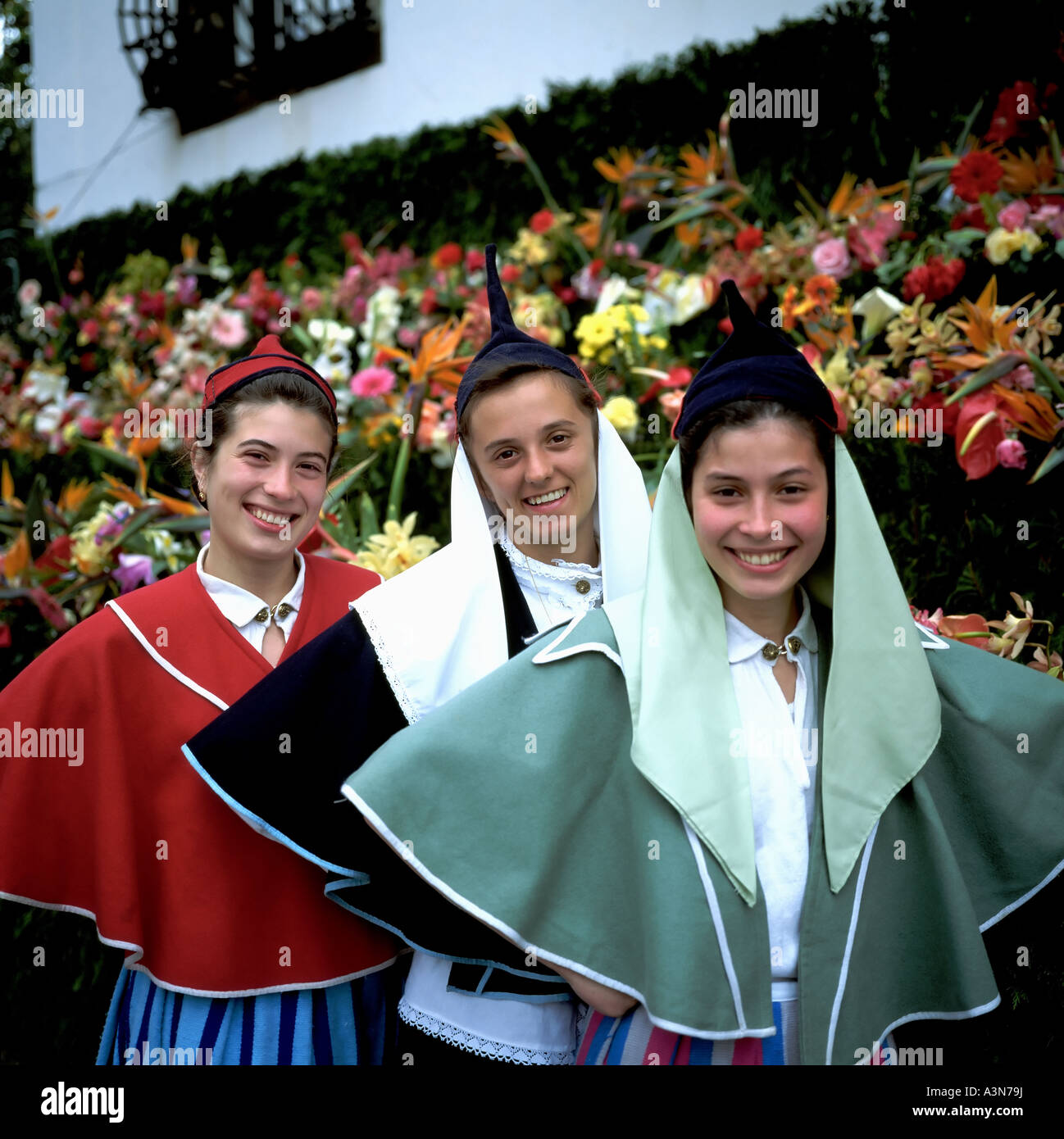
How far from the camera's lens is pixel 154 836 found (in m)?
2.12

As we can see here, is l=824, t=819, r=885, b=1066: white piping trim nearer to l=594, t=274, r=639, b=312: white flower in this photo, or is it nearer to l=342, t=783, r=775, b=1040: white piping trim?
l=342, t=783, r=775, b=1040: white piping trim

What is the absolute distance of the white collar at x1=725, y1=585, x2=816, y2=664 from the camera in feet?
6.10

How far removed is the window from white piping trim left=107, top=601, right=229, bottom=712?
4640mm

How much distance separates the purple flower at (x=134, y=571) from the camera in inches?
141

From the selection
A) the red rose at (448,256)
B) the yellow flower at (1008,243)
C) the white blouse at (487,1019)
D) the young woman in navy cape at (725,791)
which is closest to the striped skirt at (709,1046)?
the young woman in navy cape at (725,791)

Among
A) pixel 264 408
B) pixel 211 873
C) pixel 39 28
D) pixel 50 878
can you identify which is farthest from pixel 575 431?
pixel 39 28

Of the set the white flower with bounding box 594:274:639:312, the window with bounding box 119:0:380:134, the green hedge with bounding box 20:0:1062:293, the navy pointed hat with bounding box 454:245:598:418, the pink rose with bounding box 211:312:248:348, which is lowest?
the navy pointed hat with bounding box 454:245:598:418

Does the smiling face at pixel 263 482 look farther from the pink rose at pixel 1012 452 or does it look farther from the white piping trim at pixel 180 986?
the pink rose at pixel 1012 452

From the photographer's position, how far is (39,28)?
25.0 feet

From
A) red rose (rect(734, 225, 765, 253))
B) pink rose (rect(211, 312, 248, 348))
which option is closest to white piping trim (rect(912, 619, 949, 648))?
red rose (rect(734, 225, 765, 253))

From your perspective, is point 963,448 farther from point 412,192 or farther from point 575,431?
point 412,192

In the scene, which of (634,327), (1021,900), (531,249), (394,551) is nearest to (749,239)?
(634,327)

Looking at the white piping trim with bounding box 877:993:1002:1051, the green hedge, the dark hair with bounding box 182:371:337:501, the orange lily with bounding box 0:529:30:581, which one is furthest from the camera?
the orange lily with bounding box 0:529:30:581

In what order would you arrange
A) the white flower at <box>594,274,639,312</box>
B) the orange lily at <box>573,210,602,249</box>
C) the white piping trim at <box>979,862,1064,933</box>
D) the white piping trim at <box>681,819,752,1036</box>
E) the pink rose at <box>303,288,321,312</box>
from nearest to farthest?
1. the white piping trim at <box>681,819,752,1036</box>
2. the white piping trim at <box>979,862,1064,933</box>
3. the white flower at <box>594,274,639,312</box>
4. the orange lily at <box>573,210,602,249</box>
5. the pink rose at <box>303,288,321,312</box>
